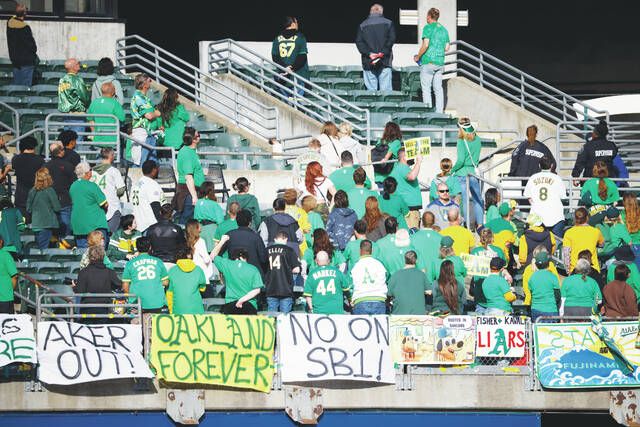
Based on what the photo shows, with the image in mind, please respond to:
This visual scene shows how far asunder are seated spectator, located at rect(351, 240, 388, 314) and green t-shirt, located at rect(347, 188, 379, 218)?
5.81ft

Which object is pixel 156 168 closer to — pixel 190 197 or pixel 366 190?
pixel 190 197

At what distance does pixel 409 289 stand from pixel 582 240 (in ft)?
9.44

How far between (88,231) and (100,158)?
10.3 feet

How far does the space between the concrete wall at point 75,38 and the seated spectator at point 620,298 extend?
11865 mm

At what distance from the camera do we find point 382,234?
24344mm

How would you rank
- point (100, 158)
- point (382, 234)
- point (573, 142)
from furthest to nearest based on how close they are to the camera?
point (573, 142) < point (100, 158) < point (382, 234)

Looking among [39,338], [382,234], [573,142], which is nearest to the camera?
[39,338]

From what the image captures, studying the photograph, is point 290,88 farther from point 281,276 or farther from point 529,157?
point 281,276

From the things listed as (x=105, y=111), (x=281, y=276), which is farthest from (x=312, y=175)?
(x=105, y=111)

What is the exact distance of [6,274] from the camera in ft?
75.3

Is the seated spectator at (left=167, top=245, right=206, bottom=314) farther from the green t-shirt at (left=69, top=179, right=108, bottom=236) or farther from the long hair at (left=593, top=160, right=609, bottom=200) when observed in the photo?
the long hair at (left=593, top=160, right=609, bottom=200)

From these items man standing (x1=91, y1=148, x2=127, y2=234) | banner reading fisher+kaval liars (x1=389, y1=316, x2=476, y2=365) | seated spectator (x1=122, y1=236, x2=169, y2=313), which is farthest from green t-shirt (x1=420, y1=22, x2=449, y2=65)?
seated spectator (x1=122, y1=236, x2=169, y2=313)

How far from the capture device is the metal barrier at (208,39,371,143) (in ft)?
98.0

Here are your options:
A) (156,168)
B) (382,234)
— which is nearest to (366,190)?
(382,234)
